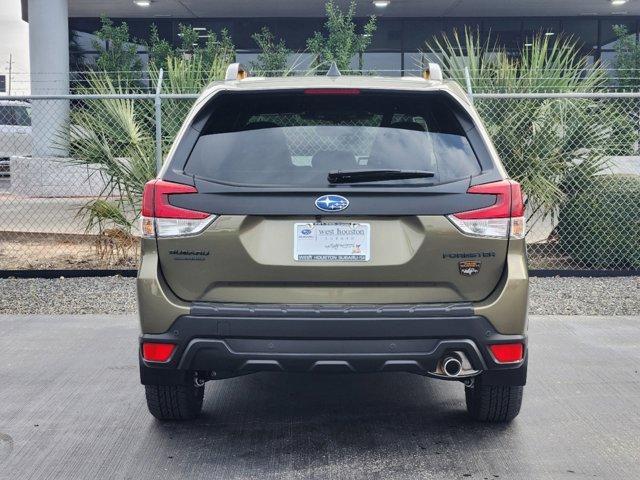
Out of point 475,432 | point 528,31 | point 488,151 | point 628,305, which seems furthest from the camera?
point 528,31

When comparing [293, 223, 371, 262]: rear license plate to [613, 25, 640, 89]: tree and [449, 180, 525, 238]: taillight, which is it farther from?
[613, 25, 640, 89]: tree

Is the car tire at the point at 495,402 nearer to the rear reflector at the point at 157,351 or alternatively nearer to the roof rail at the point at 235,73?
the rear reflector at the point at 157,351

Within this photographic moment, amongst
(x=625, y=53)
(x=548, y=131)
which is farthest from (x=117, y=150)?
(x=625, y=53)

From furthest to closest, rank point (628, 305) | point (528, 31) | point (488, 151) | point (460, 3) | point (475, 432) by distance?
point (528, 31) < point (460, 3) < point (628, 305) < point (475, 432) < point (488, 151)

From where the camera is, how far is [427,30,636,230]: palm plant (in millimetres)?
10039

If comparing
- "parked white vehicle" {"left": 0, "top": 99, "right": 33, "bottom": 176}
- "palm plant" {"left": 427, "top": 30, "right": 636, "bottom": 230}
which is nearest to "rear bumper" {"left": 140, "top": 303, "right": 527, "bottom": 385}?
"palm plant" {"left": 427, "top": 30, "right": 636, "bottom": 230}

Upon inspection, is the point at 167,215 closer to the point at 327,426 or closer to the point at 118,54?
the point at 327,426

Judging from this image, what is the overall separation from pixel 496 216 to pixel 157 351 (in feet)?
5.37

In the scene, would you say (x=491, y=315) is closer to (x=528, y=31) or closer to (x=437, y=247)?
(x=437, y=247)

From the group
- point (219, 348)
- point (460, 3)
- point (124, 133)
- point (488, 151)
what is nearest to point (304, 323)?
point (219, 348)

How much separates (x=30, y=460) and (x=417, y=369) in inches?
73.9

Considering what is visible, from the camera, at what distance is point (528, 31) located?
2473 cm

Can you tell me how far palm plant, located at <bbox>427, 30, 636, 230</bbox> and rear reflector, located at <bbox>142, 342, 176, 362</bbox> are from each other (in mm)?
6736

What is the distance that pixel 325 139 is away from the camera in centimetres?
434
